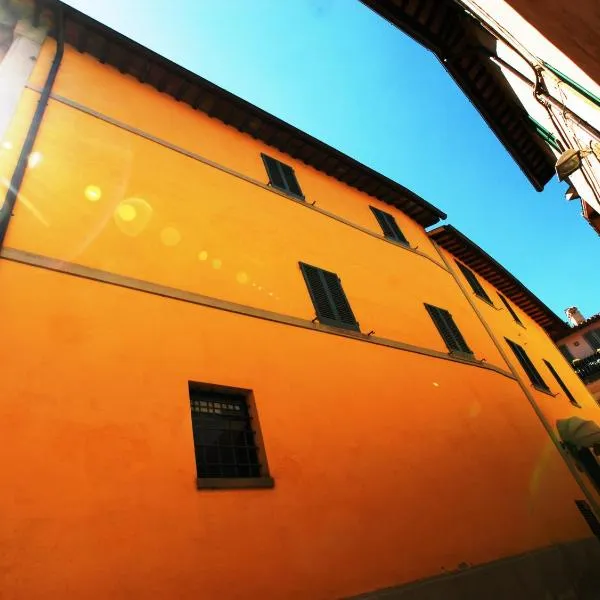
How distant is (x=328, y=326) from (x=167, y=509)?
3.93 meters

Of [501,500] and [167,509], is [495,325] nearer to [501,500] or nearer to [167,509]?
[501,500]

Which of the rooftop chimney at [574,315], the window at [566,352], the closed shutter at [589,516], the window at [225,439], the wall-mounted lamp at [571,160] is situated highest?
the rooftop chimney at [574,315]

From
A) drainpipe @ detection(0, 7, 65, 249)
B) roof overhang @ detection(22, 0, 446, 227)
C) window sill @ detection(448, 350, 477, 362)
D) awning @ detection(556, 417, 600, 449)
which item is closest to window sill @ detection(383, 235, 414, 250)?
roof overhang @ detection(22, 0, 446, 227)

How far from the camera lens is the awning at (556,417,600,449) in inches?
426

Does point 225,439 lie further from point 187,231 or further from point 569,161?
point 569,161

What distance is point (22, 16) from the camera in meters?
7.63

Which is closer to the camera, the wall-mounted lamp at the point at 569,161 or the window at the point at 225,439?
the window at the point at 225,439

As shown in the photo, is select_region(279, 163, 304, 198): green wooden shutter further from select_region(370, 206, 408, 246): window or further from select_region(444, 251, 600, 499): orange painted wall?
select_region(444, 251, 600, 499): orange painted wall

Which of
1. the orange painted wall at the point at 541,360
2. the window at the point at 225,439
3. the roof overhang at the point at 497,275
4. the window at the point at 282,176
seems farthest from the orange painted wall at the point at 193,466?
the roof overhang at the point at 497,275

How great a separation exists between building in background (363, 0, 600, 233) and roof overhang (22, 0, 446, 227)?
3.91 metres

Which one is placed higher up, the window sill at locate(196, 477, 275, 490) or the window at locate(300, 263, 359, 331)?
the window at locate(300, 263, 359, 331)

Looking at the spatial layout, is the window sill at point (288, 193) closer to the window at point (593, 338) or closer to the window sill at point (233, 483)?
the window sill at point (233, 483)

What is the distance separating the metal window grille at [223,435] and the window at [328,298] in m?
2.43

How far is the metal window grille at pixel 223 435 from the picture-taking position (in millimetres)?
4742
